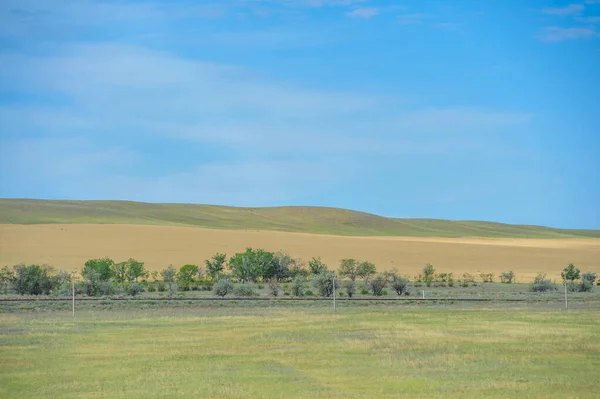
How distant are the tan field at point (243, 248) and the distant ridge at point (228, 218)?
20116 mm

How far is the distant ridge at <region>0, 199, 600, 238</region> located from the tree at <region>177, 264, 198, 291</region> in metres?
56.0

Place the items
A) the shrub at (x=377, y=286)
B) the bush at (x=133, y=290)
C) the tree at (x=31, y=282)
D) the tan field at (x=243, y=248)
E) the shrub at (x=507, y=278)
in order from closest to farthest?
the bush at (x=133, y=290) → the tree at (x=31, y=282) → the shrub at (x=377, y=286) → the shrub at (x=507, y=278) → the tan field at (x=243, y=248)

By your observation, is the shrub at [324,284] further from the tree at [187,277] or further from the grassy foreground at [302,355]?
the grassy foreground at [302,355]

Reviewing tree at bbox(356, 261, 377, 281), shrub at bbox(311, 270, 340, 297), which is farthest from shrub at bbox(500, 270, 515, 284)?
shrub at bbox(311, 270, 340, 297)

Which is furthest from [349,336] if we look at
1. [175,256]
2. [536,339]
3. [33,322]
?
[175,256]

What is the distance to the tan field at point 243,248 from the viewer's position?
9406cm

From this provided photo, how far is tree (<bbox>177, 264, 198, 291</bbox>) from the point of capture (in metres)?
69.9

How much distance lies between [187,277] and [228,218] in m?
92.6

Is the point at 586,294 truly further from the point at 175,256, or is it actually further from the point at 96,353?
the point at 175,256

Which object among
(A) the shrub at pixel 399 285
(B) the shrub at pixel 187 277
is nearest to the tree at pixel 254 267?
(B) the shrub at pixel 187 277

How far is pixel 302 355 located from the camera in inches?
1104

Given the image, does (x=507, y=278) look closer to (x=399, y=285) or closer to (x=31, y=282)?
(x=399, y=285)

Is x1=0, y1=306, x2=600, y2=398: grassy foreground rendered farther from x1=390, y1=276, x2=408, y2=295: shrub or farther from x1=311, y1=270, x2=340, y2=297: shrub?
x1=390, y1=276, x2=408, y2=295: shrub

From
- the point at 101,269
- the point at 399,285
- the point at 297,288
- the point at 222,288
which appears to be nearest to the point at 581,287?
the point at 399,285
